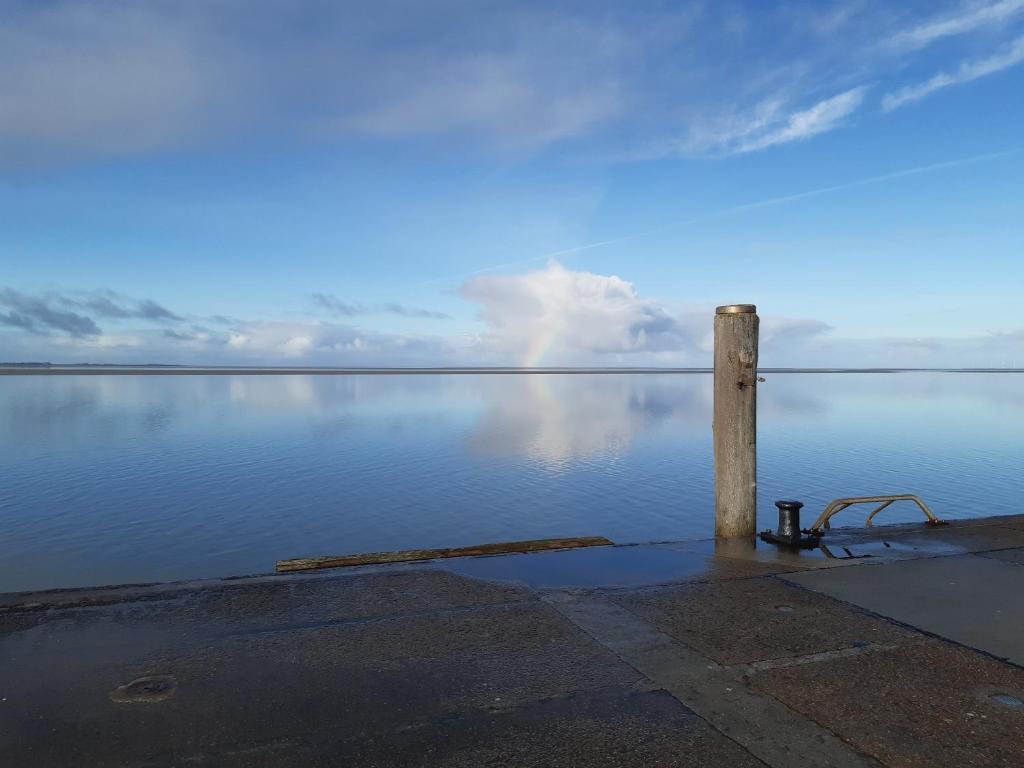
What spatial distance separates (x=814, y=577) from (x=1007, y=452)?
22904 millimetres

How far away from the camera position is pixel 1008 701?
4176 mm

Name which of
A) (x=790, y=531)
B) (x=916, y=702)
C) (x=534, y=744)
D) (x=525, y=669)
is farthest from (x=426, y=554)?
(x=916, y=702)

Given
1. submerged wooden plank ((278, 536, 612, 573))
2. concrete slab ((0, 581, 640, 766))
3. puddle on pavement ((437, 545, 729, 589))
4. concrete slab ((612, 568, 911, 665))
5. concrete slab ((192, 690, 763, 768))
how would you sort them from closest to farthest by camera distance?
concrete slab ((192, 690, 763, 768)) < concrete slab ((0, 581, 640, 766)) < concrete slab ((612, 568, 911, 665)) < puddle on pavement ((437, 545, 729, 589)) < submerged wooden plank ((278, 536, 612, 573))

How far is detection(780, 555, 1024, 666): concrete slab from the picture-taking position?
17.4ft

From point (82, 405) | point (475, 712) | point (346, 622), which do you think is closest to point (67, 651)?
point (346, 622)

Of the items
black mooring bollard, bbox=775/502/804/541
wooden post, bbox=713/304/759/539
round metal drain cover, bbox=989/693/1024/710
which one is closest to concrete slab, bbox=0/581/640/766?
round metal drain cover, bbox=989/693/1024/710

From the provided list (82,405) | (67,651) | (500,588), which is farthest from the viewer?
(82,405)

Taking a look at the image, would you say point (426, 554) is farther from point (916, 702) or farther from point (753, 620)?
point (916, 702)

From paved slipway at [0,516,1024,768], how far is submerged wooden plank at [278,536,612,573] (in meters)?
0.38

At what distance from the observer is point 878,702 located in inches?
165

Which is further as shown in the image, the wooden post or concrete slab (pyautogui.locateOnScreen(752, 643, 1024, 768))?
the wooden post

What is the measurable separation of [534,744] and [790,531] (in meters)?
5.64

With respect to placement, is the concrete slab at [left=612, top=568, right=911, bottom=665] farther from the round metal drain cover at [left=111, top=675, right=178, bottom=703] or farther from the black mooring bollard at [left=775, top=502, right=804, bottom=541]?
the round metal drain cover at [left=111, top=675, right=178, bottom=703]

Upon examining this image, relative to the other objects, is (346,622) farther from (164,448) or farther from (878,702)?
(164,448)
